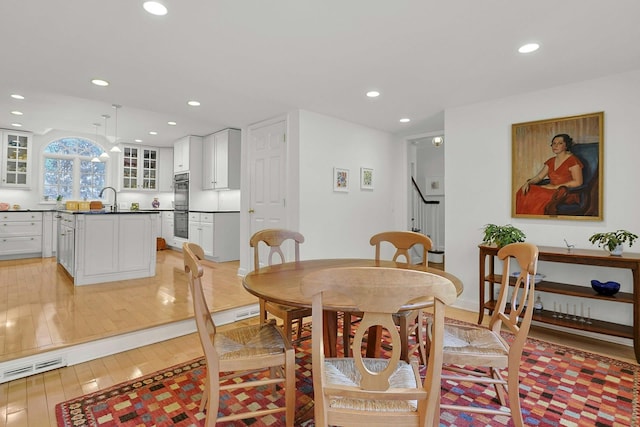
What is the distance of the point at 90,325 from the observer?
275 centimetres

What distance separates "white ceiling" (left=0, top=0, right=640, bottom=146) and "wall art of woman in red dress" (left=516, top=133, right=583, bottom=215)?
1.98 feet

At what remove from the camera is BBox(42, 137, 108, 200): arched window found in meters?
6.79

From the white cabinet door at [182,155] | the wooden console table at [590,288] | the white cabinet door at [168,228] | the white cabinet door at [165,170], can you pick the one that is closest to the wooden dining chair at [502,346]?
the wooden console table at [590,288]

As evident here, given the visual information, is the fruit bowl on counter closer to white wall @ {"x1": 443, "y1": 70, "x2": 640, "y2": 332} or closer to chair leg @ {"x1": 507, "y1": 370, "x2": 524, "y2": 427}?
white wall @ {"x1": 443, "y1": 70, "x2": 640, "y2": 332}

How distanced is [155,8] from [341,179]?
2913 millimetres

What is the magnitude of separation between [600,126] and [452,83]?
133 centimetres

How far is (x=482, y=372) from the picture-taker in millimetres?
2250

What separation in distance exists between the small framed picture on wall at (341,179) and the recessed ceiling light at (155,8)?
2.72 meters

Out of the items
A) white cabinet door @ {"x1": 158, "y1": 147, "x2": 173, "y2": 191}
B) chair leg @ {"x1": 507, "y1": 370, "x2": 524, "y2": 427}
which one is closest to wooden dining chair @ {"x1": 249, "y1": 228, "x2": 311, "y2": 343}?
chair leg @ {"x1": 507, "y1": 370, "x2": 524, "y2": 427}

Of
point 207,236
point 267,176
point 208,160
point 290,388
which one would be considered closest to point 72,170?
point 208,160

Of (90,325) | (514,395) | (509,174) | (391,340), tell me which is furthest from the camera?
(509,174)

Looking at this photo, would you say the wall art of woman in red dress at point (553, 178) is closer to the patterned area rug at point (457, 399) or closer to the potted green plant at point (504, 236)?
the potted green plant at point (504, 236)

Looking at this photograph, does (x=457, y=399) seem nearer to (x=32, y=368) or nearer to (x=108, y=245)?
(x=32, y=368)

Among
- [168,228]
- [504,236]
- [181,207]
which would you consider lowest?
[168,228]
